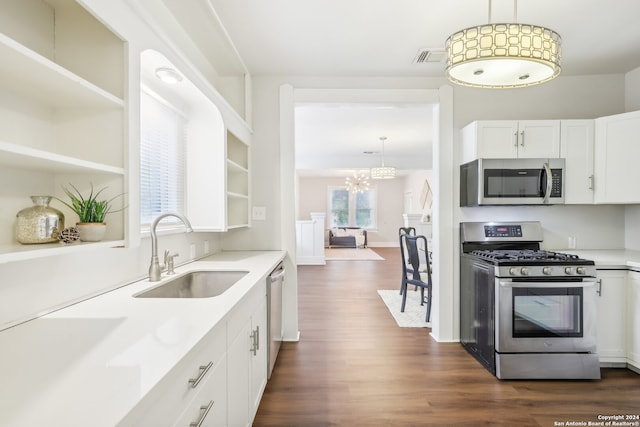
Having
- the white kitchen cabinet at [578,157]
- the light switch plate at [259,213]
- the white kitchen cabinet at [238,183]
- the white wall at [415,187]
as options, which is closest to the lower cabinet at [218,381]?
the white kitchen cabinet at [238,183]

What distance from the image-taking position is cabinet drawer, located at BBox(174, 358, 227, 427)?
966 mm

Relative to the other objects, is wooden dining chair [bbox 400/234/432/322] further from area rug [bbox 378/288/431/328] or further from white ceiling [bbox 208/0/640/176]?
white ceiling [bbox 208/0/640/176]

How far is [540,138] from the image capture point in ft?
9.18

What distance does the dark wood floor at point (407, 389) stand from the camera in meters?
1.99

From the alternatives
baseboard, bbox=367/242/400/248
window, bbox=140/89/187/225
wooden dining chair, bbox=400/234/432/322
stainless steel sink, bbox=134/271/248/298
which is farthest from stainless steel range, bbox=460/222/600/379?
baseboard, bbox=367/242/400/248

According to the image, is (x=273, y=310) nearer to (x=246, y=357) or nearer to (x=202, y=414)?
(x=246, y=357)

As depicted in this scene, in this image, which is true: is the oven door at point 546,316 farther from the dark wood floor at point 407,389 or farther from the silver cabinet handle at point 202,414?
the silver cabinet handle at point 202,414

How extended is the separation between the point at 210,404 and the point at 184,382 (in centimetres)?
24

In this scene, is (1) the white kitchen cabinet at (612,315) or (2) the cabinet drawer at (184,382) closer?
(2) the cabinet drawer at (184,382)

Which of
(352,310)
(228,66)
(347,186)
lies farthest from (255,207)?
(347,186)

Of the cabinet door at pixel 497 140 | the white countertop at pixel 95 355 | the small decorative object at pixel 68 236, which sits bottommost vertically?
the white countertop at pixel 95 355

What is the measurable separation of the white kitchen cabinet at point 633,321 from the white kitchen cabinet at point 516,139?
1.12 metres

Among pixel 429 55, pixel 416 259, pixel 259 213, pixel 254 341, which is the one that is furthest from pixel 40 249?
pixel 416 259

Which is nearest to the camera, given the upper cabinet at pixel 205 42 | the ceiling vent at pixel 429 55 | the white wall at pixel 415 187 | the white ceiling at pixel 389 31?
the upper cabinet at pixel 205 42
